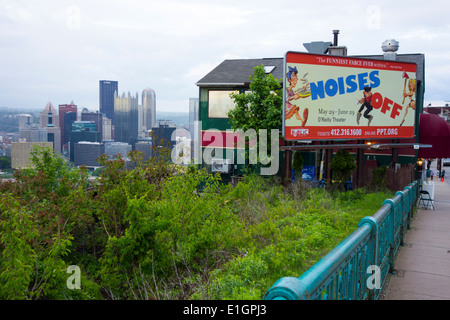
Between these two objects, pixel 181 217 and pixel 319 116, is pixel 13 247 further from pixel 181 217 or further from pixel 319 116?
pixel 319 116

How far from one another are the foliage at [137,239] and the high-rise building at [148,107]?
1036 inches

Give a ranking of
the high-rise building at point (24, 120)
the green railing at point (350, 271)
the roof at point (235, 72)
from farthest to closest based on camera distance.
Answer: the roof at point (235, 72), the high-rise building at point (24, 120), the green railing at point (350, 271)

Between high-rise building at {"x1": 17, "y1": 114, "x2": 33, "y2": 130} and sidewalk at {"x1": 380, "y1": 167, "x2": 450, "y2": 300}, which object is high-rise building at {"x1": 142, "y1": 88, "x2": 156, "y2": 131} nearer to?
high-rise building at {"x1": 17, "y1": 114, "x2": 33, "y2": 130}

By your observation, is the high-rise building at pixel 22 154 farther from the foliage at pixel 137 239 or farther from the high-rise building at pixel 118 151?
the high-rise building at pixel 118 151

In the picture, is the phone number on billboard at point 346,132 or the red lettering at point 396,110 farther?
the red lettering at point 396,110

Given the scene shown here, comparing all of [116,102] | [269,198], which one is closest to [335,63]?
[269,198]

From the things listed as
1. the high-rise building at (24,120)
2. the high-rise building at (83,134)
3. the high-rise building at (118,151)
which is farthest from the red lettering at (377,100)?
the high-rise building at (24,120)

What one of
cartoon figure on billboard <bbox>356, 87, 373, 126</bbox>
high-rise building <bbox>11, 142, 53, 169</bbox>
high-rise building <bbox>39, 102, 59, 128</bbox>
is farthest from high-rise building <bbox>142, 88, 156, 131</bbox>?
high-rise building <bbox>11, 142, 53, 169</bbox>

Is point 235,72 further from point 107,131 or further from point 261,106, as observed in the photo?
point 107,131

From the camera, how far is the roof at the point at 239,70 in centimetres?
2706

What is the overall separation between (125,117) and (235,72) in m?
14.4

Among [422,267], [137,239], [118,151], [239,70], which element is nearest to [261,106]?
[239,70]

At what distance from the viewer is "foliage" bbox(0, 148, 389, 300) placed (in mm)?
5664

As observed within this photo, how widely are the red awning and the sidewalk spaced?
12.2m
